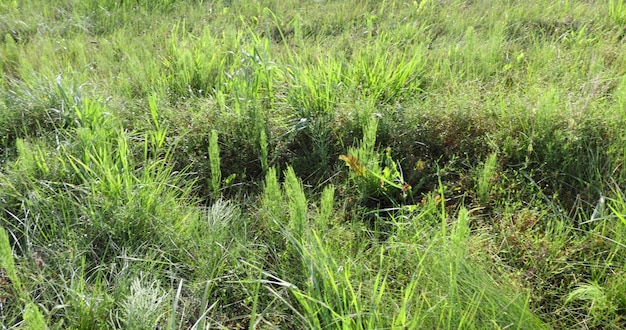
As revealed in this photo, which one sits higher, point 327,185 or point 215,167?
point 215,167

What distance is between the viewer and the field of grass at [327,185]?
151cm

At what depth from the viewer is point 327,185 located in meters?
2.10

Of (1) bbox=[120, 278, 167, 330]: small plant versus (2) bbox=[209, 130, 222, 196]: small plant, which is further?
(2) bbox=[209, 130, 222, 196]: small plant

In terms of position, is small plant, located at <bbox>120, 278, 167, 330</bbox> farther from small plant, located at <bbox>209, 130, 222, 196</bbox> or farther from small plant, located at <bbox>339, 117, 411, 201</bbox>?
small plant, located at <bbox>339, 117, 411, 201</bbox>

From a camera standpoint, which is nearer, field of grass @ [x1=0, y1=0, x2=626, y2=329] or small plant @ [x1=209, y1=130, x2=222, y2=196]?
field of grass @ [x1=0, y1=0, x2=626, y2=329]

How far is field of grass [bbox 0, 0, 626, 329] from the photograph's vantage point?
151 centimetres

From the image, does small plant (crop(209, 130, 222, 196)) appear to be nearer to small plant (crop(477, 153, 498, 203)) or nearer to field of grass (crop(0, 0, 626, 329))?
field of grass (crop(0, 0, 626, 329))

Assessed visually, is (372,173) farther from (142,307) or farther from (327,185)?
(142,307)

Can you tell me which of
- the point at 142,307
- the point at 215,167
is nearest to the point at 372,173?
the point at 215,167

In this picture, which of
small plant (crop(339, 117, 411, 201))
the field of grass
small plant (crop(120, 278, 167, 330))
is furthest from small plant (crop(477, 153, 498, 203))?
small plant (crop(120, 278, 167, 330))

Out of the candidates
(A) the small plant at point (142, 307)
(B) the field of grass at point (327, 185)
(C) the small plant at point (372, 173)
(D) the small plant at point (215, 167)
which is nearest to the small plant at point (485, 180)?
(B) the field of grass at point (327, 185)

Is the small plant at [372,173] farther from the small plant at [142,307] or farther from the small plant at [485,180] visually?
the small plant at [142,307]

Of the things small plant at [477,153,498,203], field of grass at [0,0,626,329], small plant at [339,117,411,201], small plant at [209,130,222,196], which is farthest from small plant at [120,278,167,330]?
small plant at [477,153,498,203]

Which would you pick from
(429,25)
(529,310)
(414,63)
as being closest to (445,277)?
(529,310)
